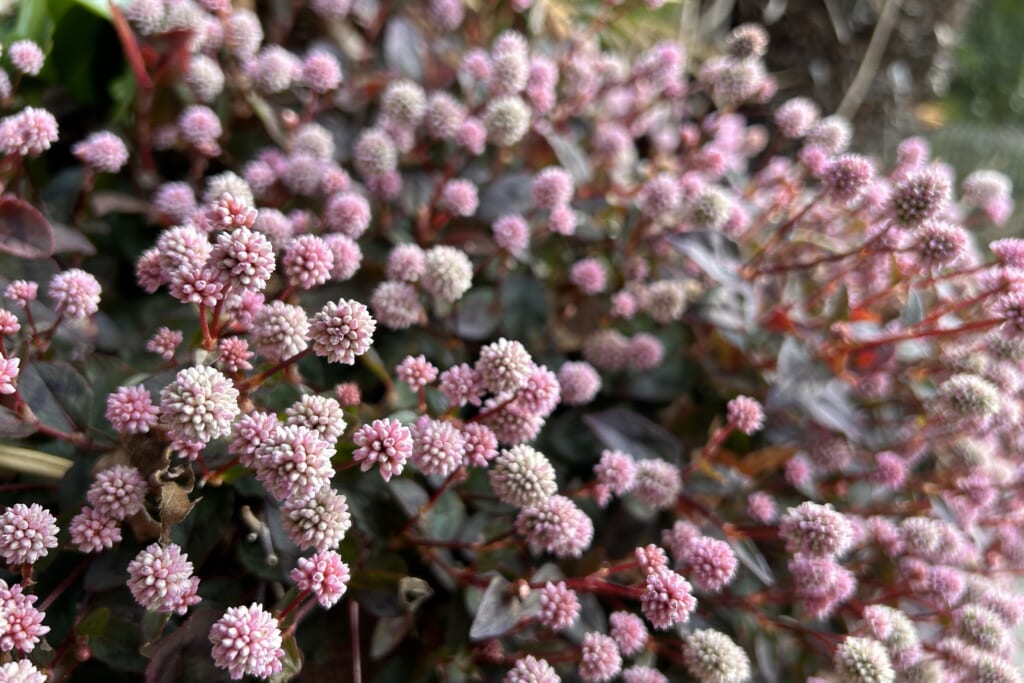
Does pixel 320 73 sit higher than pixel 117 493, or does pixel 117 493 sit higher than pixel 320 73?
pixel 320 73

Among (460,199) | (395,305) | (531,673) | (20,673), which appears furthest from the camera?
(460,199)

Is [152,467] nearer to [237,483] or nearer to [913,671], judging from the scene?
[237,483]

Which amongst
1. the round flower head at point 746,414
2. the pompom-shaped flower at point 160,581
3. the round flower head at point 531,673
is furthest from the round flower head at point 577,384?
the pompom-shaped flower at point 160,581

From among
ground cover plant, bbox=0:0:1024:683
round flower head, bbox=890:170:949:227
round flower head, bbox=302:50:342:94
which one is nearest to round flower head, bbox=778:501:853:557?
ground cover plant, bbox=0:0:1024:683

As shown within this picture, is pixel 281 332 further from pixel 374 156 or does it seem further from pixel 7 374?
pixel 374 156

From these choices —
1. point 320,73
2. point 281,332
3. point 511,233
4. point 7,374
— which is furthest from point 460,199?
point 7,374

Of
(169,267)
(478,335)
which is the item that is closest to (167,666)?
(169,267)

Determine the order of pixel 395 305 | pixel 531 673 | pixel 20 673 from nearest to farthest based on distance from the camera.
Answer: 1. pixel 20 673
2. pixel 531 673
3. pixel 395 305
